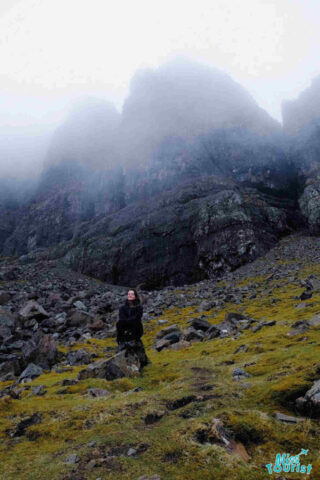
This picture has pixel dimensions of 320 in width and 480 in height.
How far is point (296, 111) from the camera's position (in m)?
138

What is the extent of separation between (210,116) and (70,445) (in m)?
151

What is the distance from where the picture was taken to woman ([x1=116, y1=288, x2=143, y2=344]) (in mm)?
15203

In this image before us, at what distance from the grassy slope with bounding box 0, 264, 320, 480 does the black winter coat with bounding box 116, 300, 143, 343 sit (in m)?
2.24

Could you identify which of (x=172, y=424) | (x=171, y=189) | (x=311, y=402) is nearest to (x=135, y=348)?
(x=172, y=424)

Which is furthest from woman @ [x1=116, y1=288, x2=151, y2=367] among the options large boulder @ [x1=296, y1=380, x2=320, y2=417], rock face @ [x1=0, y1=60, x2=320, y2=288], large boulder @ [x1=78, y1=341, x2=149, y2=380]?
rock face @ [x1=0, y1=60, x2=320, y2=288]

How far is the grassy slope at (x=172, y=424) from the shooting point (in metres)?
5.70

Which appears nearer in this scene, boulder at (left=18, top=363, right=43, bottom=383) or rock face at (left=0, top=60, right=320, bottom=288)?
boulder at (left=18, top=363, right=43, bottom=383)

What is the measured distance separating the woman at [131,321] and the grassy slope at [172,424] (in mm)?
2262

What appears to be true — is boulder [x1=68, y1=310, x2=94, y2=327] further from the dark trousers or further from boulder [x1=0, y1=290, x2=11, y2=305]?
the dark trousers

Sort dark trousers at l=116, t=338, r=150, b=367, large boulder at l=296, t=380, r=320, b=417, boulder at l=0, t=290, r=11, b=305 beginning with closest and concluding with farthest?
1. large boulder at l=296, t=380, r=320, b=417
2. dark trousers at l=116, t=338, r=150, b=367
3. boulder at l=0, t=290, r=11, b=305

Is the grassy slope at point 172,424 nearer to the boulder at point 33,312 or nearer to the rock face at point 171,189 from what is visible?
the boulder at point 33,312

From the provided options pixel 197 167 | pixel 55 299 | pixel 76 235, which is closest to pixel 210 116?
pixel 197 167

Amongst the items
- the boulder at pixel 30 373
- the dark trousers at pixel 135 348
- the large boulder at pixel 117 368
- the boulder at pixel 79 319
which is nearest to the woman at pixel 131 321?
the dark trousers at pixel 135 348

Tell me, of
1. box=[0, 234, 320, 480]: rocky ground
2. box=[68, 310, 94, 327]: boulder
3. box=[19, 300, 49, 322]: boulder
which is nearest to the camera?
box=[0, 234, 320, 480]: rocky ground
